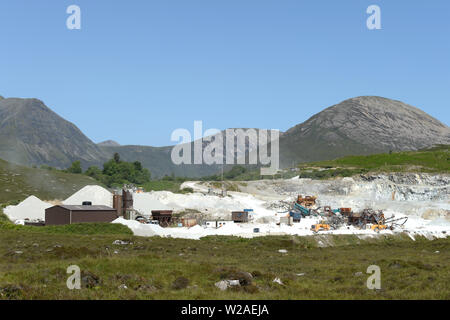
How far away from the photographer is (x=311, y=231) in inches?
2034

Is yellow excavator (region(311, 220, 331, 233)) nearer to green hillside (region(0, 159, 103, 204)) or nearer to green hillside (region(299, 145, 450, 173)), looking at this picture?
green hillside (region(0, 159, 103, 204))

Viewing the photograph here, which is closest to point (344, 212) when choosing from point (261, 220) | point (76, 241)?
point (261, 220)

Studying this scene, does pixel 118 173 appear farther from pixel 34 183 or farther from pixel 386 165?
pixel 386 165

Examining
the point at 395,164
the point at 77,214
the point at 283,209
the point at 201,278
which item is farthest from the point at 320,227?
the point at 395,164

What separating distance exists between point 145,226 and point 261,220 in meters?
18.5

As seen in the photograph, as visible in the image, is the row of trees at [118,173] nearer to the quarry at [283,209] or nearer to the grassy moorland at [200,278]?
the quarry at [283,209]

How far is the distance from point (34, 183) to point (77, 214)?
6640 cm

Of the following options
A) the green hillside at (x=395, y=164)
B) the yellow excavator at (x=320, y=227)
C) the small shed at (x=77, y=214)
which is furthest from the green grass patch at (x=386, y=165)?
the small shed at (x=77, y=214)

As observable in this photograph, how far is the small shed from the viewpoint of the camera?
192 ft

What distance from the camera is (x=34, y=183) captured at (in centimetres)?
11925

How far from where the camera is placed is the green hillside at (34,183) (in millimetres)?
105062

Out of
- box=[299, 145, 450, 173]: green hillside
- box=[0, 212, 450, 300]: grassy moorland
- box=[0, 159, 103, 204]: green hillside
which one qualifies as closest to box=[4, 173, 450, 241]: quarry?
box=[299, 145, 450, 173]: green hillside

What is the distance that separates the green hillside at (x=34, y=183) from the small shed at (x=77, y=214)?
1530 inches
